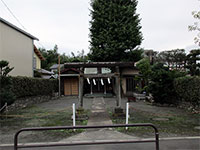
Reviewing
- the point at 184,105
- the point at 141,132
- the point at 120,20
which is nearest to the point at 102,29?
the point at 120,20

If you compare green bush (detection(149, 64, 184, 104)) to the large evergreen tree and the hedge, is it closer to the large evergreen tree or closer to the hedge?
the large evergreen tree

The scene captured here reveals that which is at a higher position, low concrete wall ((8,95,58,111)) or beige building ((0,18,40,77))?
beige building ((0,18,40,77))

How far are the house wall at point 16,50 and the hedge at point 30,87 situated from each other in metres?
2.13

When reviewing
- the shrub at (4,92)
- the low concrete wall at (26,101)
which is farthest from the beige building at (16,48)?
the shrub at (4,92)

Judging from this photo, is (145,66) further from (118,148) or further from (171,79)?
(118,148)

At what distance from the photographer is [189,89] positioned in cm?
961

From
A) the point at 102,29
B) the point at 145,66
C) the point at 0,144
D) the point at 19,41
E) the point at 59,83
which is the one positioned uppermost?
the point at 102,29

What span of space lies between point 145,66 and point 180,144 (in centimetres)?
988

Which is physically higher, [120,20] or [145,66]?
[120,20]

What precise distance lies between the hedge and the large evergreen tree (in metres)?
6.29

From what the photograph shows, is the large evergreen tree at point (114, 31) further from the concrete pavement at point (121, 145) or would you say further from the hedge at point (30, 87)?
the concrete pavement at point (121, 145)

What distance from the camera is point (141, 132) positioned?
5.86 meters

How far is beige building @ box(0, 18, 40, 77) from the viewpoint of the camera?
1246 centimetres

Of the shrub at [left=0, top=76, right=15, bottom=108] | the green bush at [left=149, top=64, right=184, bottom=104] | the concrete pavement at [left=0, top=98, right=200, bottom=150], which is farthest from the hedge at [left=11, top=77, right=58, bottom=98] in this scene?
the green bush at [left=149, top=64, right=184, bottom=104]
